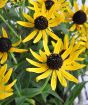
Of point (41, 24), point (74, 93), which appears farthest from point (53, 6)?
point (74, 93)

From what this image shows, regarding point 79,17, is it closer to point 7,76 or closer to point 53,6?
point 53,6

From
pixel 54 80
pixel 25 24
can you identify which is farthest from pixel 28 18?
pixel 54 80

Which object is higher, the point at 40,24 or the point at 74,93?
the point at 40,24

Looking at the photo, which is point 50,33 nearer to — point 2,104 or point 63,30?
point 63,30

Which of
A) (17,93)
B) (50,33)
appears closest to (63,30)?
(50,33)

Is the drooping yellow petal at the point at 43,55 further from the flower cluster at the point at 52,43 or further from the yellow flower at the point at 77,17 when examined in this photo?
the yellow flower at the point at 77,17

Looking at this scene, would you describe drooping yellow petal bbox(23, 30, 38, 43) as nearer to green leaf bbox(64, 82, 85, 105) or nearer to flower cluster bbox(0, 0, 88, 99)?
flower cluster bbox(0, 0, 88, 99)

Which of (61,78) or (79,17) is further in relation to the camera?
(79,17)
